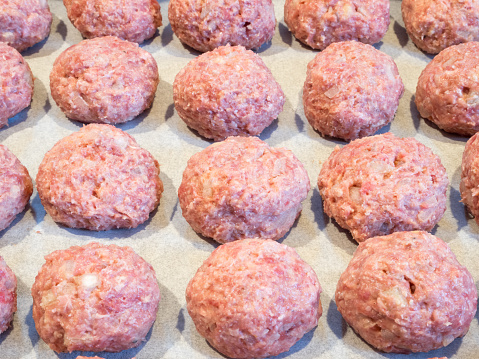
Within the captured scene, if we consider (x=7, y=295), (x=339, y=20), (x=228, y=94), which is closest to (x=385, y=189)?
(x=228, y=94)

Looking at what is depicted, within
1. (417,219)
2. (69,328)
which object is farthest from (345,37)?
(69,328)

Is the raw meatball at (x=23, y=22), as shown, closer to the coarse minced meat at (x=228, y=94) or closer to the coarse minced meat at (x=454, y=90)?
the coarse minced meat at (x=228, y=94)

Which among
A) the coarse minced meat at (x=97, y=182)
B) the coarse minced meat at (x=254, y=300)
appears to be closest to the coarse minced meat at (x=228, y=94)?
the coarse minced meat at (x=97, y=182)

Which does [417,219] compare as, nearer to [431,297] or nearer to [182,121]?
[431,297]

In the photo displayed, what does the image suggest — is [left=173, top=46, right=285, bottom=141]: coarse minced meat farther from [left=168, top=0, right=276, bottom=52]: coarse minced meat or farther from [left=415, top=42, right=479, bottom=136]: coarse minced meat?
[left=415, top=42, right=479, bottom=136]: coarse minced meat

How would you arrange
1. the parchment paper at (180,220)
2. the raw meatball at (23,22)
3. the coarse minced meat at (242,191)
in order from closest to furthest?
the parchment paper at (180,220), the coarse minced meat at (242,191), the raw meatball at (23,22)

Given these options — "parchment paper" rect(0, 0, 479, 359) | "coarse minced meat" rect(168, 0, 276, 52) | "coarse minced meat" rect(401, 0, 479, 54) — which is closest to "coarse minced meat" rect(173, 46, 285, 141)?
"parchment paper" rect(0, 0, 479, 359)
